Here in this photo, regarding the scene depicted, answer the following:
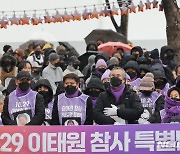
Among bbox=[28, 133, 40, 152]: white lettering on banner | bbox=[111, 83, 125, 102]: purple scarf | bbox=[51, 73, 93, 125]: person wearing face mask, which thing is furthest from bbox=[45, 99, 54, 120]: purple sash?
bbox=[28, 133, 40, 152]: white lettering on banner

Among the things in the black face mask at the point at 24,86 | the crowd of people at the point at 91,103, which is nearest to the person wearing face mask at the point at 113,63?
the crowd of people at the point at 91,103

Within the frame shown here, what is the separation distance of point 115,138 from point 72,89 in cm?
128

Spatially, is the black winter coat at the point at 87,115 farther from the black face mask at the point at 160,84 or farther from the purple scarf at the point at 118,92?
the black face mask at the point at 160,84

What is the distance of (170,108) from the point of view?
10.9m

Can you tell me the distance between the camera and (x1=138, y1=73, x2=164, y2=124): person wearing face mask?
37.6 ft

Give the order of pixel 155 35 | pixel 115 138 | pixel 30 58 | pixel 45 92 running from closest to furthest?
pixel 115 138
pixel 45 92
pixel 30 58
pixel 155 35

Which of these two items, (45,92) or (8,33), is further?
(8,33)

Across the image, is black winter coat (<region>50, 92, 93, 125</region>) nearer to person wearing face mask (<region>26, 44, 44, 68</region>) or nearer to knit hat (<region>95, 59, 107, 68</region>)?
knit hat (<region>95, 59, 107, 68</region>)

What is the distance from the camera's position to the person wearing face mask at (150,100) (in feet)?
37.6

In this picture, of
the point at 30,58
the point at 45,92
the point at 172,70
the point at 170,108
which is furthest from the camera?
the point at 30,58

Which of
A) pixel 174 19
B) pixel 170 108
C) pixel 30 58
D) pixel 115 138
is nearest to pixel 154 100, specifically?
pixel 170 108

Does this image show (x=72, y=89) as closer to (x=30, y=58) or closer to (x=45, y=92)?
(x=45, y=92)

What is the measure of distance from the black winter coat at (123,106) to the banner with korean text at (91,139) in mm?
697

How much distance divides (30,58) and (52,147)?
666cm
